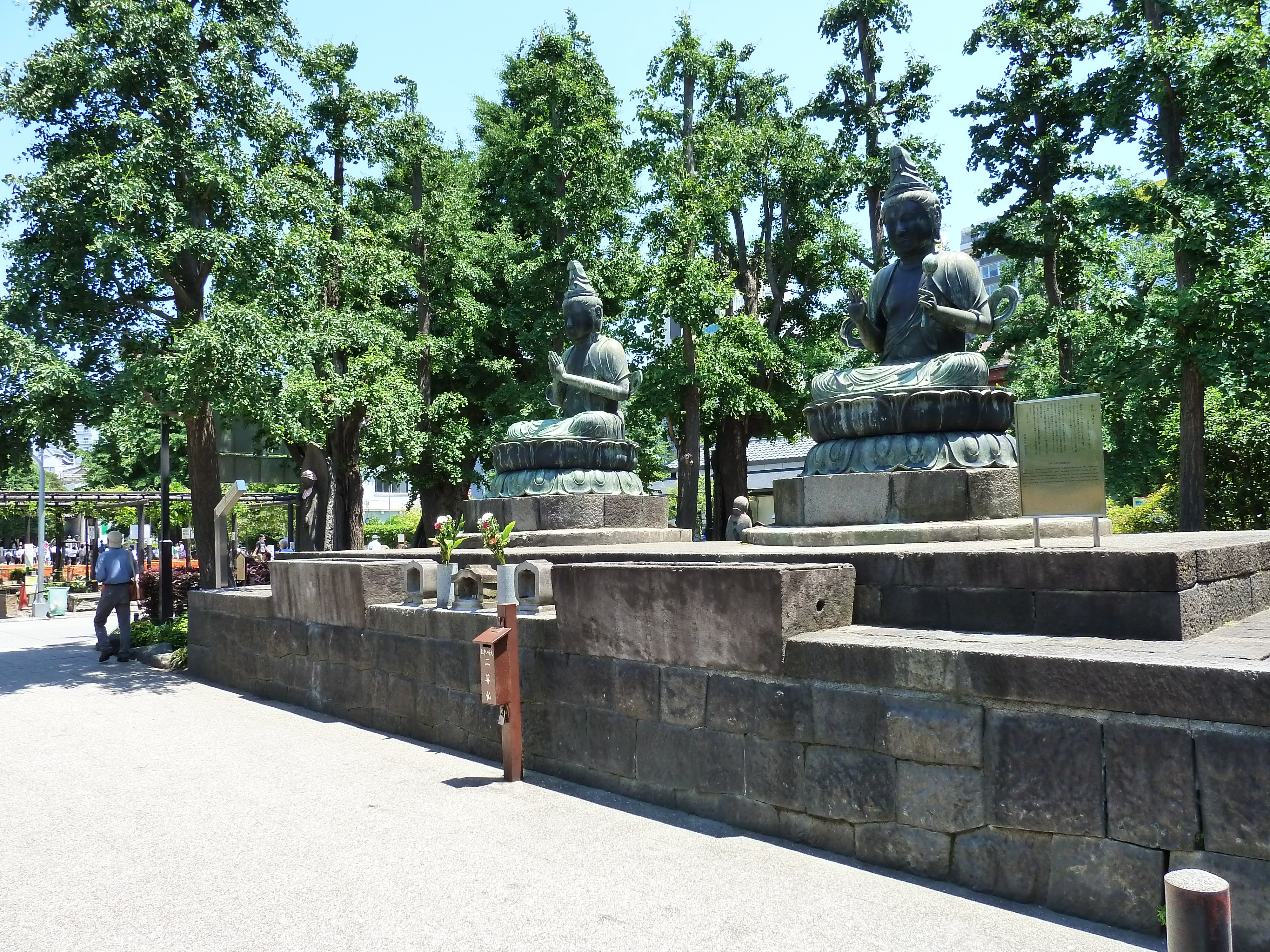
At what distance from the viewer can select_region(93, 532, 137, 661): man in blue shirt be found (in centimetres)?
1191

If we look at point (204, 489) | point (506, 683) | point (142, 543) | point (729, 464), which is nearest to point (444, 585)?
point (506, 683)

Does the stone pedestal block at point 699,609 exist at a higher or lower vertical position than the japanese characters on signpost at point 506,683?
higher

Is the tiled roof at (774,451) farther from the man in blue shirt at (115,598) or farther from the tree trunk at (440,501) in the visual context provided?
the man in blue shirt at (115,598)

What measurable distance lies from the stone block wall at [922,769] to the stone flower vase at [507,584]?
188 mm

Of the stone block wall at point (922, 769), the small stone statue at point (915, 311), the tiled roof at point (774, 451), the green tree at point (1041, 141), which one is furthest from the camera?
the tiled roof at point (774, 451)

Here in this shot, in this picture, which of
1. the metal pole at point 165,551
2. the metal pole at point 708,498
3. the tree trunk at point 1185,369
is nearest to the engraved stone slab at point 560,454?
the metal pole at point 165,551

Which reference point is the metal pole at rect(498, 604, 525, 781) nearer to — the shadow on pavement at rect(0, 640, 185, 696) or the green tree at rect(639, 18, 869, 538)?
the shadow on pavement at rect(0, 640, 185, 696)

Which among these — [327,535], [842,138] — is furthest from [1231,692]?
[842,138]

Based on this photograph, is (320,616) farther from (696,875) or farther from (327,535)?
(327,535)

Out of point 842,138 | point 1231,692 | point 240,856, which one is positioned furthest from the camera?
point 842,138

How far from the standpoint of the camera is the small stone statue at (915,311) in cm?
676

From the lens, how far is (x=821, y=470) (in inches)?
269

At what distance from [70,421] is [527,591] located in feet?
23.4

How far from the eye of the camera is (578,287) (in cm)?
1105
